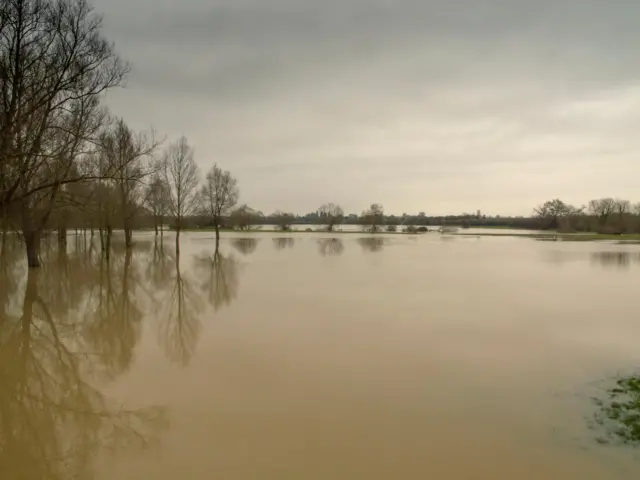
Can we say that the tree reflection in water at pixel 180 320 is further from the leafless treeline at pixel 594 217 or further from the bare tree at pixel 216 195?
the leafless treeline at pixel 594 217

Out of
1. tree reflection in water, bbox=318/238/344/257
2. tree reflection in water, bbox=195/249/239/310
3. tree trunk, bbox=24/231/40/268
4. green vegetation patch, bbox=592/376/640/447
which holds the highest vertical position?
tree trunk, bbox=24/231/40/268

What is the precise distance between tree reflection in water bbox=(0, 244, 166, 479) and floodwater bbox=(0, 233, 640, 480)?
0.03 meters

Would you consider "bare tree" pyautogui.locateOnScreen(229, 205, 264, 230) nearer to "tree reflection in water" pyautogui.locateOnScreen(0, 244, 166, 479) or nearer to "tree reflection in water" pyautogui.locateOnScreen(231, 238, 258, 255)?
"tree reflection in water" pyautogui.locateOnScreen(231, 238, 258, 255)

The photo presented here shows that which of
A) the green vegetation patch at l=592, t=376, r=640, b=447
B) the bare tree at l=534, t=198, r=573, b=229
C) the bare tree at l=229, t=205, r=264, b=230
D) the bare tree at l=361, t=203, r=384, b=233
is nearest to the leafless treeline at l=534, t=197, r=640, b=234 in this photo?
the bare tree at l=534, t=198, r=573, b=229

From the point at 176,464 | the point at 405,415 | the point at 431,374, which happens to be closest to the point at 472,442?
the point at 405,415

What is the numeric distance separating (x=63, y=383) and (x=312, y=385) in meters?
3.66

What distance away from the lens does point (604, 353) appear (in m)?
8.37

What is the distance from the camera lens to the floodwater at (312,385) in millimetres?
4516

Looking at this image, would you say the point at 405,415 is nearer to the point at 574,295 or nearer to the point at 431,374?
the point at 431,374

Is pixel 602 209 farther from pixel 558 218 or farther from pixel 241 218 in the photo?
pixel 241 218

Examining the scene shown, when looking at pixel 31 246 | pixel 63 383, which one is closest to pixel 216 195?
pixel 31 246

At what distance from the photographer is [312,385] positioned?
6.58m

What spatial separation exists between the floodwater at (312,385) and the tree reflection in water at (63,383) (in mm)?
29

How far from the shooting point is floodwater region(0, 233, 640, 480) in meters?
4.52
